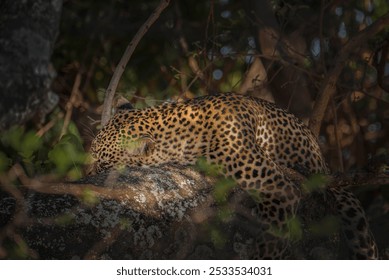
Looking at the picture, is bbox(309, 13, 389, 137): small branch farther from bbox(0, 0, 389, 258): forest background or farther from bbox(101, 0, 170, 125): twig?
bbox(101, 0, 170, 125): twig

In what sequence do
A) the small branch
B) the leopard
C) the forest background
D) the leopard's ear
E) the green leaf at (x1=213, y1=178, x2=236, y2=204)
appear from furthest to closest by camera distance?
1. the forest background
2. the small branch
3. the leopard's ear
4. the leopard
5. the green leaf at (x1=213, y1=178, x2=236, y2=204)

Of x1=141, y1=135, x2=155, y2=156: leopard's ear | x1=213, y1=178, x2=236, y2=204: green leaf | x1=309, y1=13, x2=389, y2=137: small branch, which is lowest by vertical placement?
x1=213, y1=178, x2=236, y2=204: green leaf

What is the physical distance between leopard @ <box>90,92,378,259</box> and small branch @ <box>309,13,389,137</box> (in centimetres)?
78

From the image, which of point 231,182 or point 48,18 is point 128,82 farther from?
point 48,18

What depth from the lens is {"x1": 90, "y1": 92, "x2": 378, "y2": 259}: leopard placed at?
5.46 m

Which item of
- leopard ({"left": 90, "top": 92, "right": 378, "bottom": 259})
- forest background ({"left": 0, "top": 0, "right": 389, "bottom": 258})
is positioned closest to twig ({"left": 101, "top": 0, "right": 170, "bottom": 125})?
leopard ({"left": 90, "top": 92, "right": 378, "bottom": 259})

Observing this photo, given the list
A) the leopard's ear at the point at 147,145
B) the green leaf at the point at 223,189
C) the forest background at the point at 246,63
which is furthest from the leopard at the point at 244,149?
the forest background at the point at 246,63

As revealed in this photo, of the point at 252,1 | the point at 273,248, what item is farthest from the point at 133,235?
the point at 252,1

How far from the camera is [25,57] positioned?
2930 mm

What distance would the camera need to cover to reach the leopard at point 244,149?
5465mm

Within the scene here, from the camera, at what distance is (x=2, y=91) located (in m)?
2.85

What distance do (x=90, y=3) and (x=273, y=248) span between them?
17.1ft

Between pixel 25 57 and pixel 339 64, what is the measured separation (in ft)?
14.7

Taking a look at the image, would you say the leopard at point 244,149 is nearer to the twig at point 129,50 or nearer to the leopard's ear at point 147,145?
the leopard's ear at point 147,145
